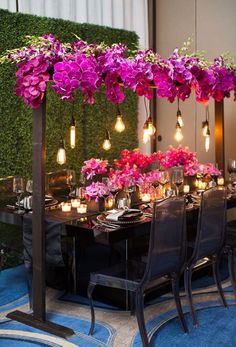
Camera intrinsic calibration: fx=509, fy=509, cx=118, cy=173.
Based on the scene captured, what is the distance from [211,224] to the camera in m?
Result: 3.57

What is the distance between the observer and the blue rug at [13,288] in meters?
3.84

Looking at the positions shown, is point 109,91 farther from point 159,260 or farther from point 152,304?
point 152,304

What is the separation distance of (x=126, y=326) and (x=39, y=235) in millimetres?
844

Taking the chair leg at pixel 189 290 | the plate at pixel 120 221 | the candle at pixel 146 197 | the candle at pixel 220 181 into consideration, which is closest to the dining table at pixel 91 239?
the plate at pixel 120 221

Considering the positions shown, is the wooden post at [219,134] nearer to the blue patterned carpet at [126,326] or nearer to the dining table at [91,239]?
the dining table at [91,239]

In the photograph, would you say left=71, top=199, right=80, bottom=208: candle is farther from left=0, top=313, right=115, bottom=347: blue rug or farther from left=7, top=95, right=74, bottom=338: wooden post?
left=0, top=313, right=115, bottom=347: blue rug

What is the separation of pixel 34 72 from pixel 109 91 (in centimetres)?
52

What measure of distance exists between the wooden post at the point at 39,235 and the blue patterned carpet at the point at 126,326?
7 cm

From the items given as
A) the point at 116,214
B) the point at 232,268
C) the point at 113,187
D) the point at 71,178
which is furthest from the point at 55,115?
the point at 232,268

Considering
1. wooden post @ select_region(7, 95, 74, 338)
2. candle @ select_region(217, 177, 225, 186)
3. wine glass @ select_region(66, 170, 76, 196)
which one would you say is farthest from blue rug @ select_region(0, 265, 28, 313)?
candle @ select_region(217, 177, 225, 186)

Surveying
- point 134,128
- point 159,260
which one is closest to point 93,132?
point 134,128

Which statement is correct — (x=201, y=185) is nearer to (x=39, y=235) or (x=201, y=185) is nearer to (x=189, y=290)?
(x=189, y=290)

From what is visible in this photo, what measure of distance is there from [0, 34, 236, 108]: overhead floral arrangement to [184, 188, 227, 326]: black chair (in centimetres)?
77

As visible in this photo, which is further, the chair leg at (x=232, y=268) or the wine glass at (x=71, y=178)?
the wine glass at (x=71, y=178)
